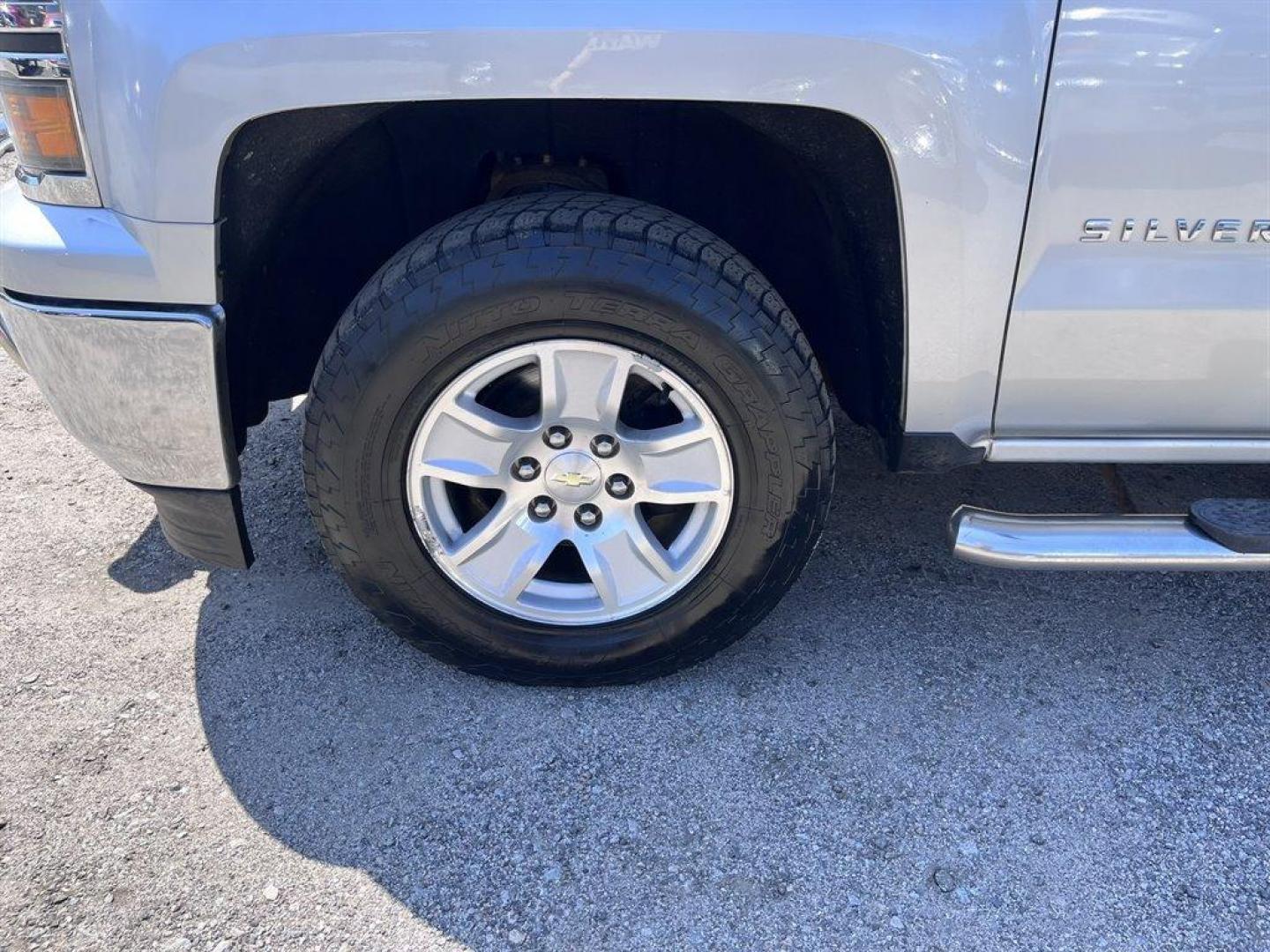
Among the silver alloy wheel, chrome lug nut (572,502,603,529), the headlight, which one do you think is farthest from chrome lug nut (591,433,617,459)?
the headlight

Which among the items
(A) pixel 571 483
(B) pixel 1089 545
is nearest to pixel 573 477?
(A) pixel 571 483

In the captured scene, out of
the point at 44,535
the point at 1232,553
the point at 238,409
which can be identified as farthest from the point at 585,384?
the point at 44,535

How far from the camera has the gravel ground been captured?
192 centimetres

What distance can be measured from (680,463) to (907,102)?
0.80m

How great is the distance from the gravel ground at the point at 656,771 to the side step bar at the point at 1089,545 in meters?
0.38

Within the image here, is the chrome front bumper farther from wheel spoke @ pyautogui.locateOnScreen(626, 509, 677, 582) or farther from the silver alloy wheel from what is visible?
wheel spoke @ pyautogui.locateOnScreen(626, 509, 677, 582)

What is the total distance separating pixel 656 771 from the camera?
87.0 inches

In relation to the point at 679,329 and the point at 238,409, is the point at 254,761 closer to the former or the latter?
the point at 238,409

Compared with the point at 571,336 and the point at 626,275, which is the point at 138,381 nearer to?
the point at 571,336

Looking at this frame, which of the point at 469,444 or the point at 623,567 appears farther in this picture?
the point at 623,567

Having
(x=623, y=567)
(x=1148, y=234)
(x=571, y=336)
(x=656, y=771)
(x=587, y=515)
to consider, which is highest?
(x=1148, y=234)

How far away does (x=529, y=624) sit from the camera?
237cm

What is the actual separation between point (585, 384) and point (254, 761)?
3.38ft

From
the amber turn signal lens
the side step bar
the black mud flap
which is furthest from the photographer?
the black mud flap
